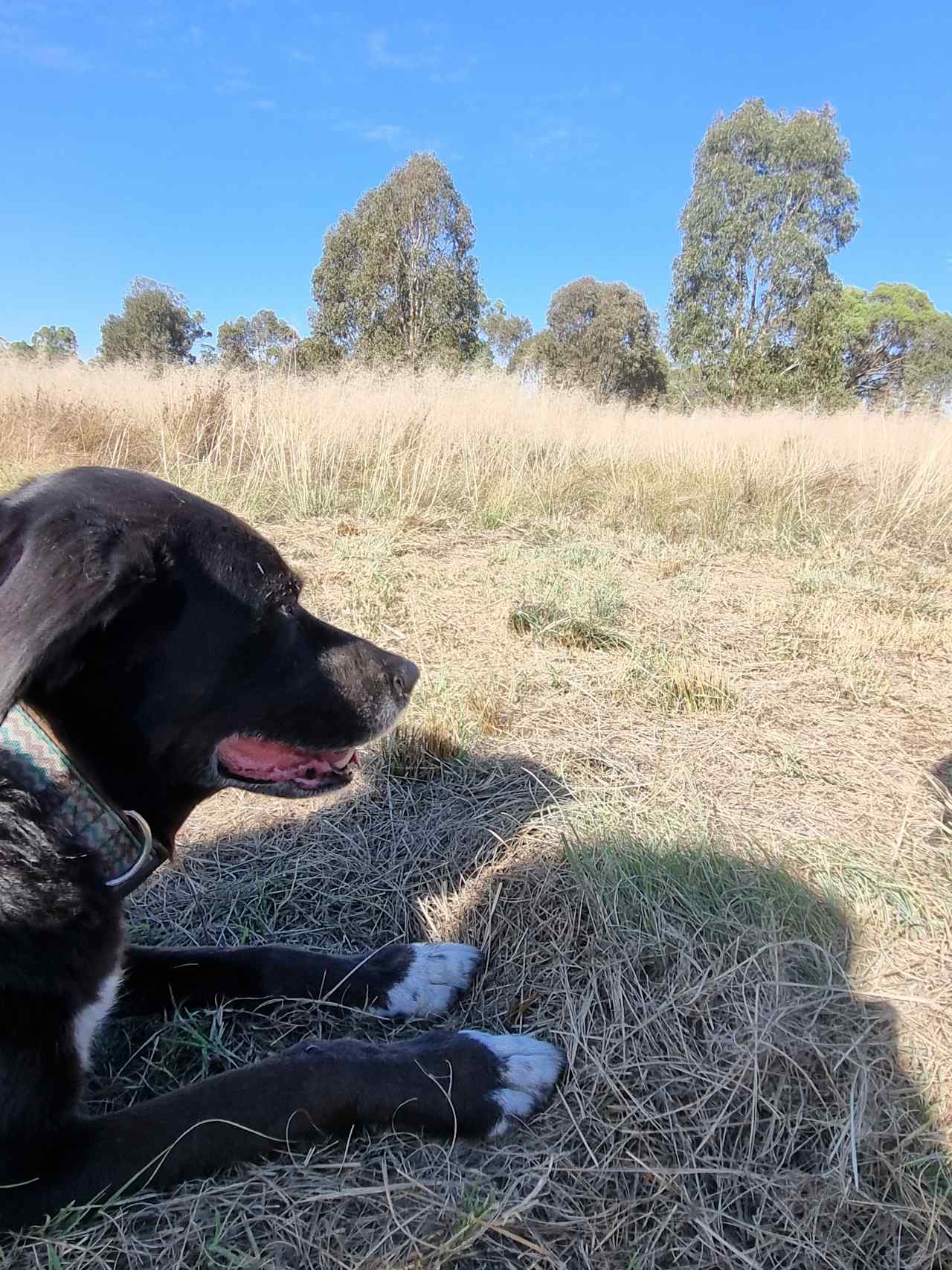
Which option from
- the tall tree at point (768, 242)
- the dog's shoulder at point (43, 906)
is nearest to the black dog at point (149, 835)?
the dog's shoulder at point (43, 906)

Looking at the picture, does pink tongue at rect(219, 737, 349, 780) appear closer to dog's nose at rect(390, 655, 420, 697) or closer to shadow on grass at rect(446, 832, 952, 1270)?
dog's nose at rect(390, 655, 420, 697)

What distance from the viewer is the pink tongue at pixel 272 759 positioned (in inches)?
62.1

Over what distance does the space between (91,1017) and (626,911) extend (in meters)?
1.06

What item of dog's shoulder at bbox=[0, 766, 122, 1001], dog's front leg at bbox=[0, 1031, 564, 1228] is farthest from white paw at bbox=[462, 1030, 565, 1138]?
dog's shoulder at bbox=[0, 766, 122, 1001]

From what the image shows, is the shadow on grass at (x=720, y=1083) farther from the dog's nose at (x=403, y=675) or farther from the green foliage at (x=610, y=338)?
the green foliage at (x=610, y=338)

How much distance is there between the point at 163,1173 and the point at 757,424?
8.47 meters

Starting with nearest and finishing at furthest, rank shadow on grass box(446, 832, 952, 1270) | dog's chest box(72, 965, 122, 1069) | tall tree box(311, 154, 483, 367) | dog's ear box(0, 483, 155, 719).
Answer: dog's ear box(0, 483, 155, 719) < shadow on grass box(446, 832, 952, 1270) < dog's chest box(72, 965, 122, 1069) < tall tree box(311, 154, 483, 367)

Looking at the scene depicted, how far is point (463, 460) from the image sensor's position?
585 cm

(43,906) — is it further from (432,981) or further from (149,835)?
(432,981)

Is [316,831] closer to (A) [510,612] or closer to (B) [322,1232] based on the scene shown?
(B) [322,1232]

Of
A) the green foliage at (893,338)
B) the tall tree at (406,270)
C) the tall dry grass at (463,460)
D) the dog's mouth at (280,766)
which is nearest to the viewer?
the dog's mouth at (280,766)

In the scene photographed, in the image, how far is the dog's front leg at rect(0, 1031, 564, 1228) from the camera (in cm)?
113

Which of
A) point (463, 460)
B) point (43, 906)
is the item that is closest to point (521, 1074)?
point (43, 906)

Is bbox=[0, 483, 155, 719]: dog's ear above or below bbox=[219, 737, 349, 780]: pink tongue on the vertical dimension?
above
